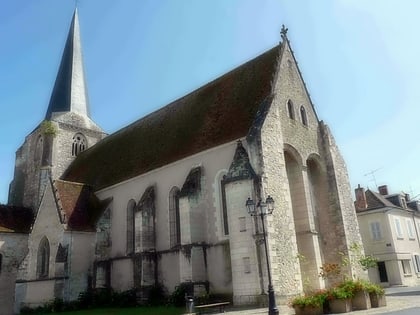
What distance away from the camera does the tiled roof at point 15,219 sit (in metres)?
26.8

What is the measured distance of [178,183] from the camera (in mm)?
20219

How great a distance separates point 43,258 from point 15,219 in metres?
6.30

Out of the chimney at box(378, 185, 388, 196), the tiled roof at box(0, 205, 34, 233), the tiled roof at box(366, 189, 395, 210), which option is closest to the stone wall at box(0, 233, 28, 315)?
the tiled roof at box(0, 205, 34, 233)

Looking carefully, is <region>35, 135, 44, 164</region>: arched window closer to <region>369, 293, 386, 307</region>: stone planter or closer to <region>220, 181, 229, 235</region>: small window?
<region>220, 181, 229, 235</region>: small window

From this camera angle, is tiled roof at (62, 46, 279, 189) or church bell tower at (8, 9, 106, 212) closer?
tiled roof at (62, 46, 279, 189)

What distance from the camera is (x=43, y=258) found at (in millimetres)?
23500

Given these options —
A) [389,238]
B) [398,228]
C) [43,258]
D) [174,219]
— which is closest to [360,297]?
[174,219]

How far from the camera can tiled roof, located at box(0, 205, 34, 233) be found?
88.0 ft

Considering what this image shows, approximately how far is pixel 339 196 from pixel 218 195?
698 centimetres

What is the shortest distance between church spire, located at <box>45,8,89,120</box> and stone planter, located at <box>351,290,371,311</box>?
29470mm

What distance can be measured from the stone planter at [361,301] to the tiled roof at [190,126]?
8.11 meters

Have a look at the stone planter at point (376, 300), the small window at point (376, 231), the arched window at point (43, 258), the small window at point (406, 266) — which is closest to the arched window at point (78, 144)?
the arched window at point (43, 258)

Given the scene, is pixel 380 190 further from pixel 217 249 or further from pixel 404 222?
pixel 217 249

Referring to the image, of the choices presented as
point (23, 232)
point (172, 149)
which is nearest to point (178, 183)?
point (172, 149)
